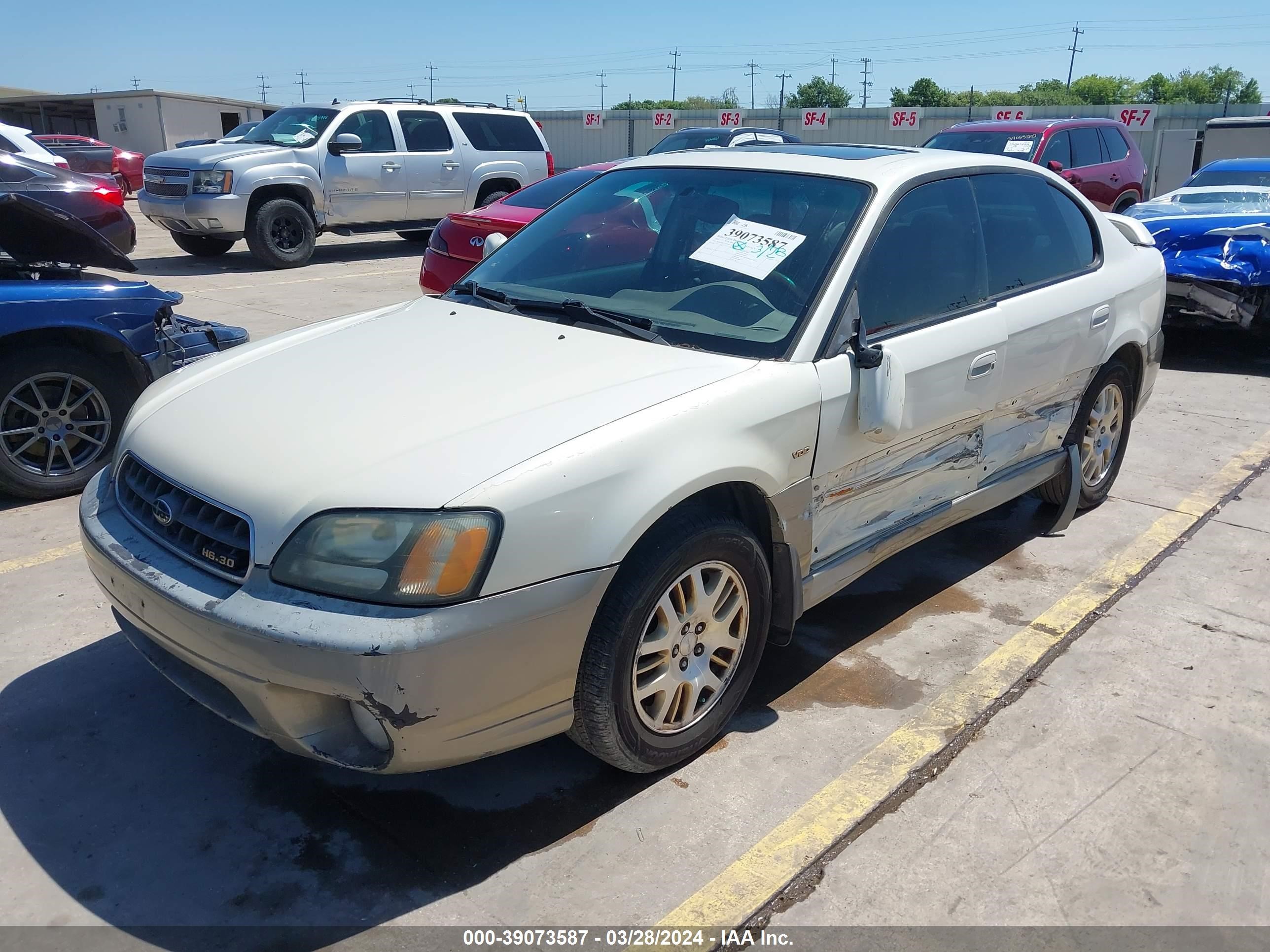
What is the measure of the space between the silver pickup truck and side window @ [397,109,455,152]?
1 cm

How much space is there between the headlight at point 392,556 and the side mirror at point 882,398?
1.37m

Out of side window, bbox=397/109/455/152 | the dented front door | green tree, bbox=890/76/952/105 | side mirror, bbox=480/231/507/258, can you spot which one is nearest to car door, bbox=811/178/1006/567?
the dented front door

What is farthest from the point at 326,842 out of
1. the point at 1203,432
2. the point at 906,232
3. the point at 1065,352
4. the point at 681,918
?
the point at 1203,432

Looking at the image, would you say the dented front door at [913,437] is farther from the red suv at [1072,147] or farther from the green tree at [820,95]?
the green tree at [820,95]

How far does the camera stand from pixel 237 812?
2781mm

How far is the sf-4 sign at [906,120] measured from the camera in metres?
27.7

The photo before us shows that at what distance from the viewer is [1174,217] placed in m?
8.43

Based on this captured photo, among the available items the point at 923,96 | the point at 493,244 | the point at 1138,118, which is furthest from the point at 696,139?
the point at 923,96

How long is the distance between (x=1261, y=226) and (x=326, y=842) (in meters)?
8.37

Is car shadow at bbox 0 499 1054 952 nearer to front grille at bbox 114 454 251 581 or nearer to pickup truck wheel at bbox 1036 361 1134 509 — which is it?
front grille at bbox 114 454 251 581

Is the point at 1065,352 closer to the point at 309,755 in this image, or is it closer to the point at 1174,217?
the point at 309,755

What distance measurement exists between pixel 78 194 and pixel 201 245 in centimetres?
620

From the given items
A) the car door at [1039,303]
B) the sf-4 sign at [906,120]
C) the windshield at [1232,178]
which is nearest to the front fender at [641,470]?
the car door at [1039,303]

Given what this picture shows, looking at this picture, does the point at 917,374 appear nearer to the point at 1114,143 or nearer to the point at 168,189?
the point at 168,189
